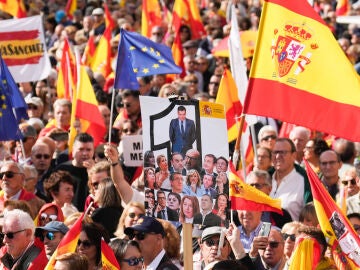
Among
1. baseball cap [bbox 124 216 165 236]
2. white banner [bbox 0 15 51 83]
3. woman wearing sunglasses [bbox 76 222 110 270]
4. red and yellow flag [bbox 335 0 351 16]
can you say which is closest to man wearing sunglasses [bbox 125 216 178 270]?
baseball cap [bbox 124 216 165 236]

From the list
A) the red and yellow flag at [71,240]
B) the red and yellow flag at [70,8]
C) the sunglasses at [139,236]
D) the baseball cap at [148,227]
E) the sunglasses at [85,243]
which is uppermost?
the red and yellow flag at [71,240]

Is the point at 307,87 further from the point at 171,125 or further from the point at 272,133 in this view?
the point at 272,133

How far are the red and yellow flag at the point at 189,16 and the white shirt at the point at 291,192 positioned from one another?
27.6 ft

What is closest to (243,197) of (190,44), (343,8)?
(190,44)

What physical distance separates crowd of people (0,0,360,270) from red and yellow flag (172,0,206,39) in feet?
6.32

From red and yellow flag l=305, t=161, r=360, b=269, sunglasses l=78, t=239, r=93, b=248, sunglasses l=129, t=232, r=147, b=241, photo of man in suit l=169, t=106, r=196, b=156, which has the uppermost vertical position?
photo of man in suit l=169, t=106, r=196, b=156

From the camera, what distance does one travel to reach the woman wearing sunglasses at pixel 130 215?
10.1m

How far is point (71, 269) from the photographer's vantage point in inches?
319

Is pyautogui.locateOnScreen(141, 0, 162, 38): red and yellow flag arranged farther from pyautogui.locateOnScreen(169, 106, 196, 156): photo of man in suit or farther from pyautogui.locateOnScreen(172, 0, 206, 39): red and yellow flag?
pyautogui.locateOnScreen(169, 106, 196, 156): photo of man in suit

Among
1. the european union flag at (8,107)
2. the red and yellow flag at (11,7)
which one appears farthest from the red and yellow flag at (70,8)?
the european union flag at (8,107)

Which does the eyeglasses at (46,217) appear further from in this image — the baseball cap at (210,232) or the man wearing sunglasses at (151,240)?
the baseball cap at (210,232)

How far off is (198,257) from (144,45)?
3.72 metres

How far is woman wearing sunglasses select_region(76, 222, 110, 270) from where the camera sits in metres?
→ 9.38

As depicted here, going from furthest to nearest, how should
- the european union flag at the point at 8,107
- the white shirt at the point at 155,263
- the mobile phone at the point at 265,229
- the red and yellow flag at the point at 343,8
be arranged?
1. the red and yellow flag at the point at 343,8
2. the european union flag at the point at 8,107
3. the mobile phone at the point at 265,229
4. the white shirt at the point at 155,263
